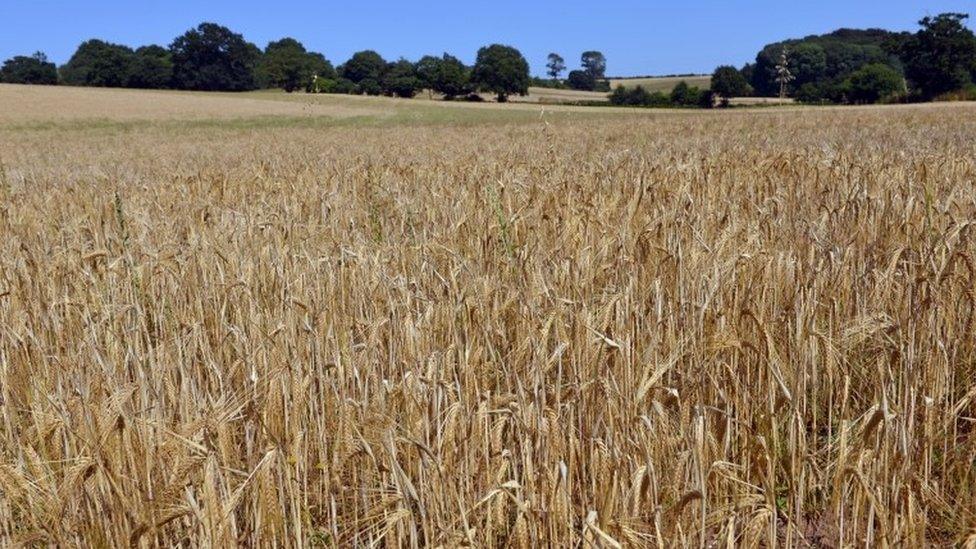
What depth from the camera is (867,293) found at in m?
3.19

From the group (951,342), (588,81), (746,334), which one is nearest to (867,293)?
(951,342)

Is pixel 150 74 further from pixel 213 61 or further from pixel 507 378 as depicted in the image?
pixel 507 378

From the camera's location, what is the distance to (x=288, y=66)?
76.8 meters

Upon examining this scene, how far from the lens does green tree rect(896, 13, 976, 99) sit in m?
73.3

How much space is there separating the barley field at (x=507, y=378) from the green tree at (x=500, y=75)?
77559 mm

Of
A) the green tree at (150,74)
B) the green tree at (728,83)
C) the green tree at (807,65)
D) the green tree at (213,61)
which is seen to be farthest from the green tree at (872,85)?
the green tree at (150,74)

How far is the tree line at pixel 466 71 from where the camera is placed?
7369 cm

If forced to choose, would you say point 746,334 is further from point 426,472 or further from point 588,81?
point 588,81

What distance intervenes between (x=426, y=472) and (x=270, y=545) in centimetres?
58

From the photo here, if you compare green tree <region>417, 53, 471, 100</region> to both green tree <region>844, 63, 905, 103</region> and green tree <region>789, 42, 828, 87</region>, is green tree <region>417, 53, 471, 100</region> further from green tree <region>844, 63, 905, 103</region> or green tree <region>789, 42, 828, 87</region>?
green tree <region>789, 42, 828, 87</region>

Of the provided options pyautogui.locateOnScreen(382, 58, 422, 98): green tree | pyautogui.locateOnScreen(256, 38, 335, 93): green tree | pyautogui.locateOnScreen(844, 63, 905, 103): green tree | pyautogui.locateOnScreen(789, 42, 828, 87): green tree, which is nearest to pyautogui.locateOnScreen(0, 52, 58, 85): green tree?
pyautogui.locateOnScreen(256, 38, 335, 93): green tree

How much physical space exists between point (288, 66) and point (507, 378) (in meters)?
79.2

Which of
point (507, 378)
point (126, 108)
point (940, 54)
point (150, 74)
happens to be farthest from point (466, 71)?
point (507, 378)

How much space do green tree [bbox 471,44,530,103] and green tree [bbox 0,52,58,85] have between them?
53.0 m
